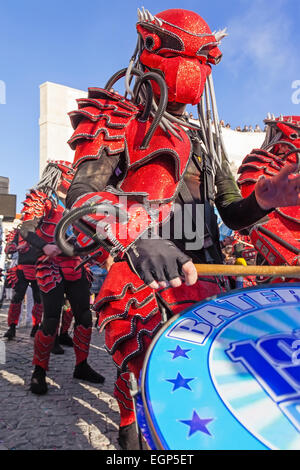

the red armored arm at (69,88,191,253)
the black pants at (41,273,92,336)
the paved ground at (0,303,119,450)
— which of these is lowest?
the paved ground at (0,303,119,450)

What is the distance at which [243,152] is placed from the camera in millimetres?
21953

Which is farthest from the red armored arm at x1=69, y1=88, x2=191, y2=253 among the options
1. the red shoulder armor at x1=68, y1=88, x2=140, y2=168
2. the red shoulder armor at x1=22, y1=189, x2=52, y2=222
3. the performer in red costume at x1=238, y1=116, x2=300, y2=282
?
the red shoulder armor at x1=22, y1=189, x2=52, y2=222

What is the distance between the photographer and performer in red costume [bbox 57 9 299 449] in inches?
62.8

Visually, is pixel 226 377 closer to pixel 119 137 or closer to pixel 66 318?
pixel 119 137

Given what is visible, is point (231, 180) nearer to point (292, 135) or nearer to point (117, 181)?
point (117, 181)

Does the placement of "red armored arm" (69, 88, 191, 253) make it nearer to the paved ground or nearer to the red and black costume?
the red and black costume

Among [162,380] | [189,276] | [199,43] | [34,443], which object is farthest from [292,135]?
[34,443]

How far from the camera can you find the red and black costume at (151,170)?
1.60 meters

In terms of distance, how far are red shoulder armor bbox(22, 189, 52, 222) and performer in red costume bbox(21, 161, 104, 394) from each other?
0.05 feet

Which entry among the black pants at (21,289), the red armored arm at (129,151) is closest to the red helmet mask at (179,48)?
the red armored arm at (129,151)

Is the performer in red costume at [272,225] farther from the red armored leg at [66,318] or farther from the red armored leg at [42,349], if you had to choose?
the red armored leg at [66,318]

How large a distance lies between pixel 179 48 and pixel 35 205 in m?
3.68
